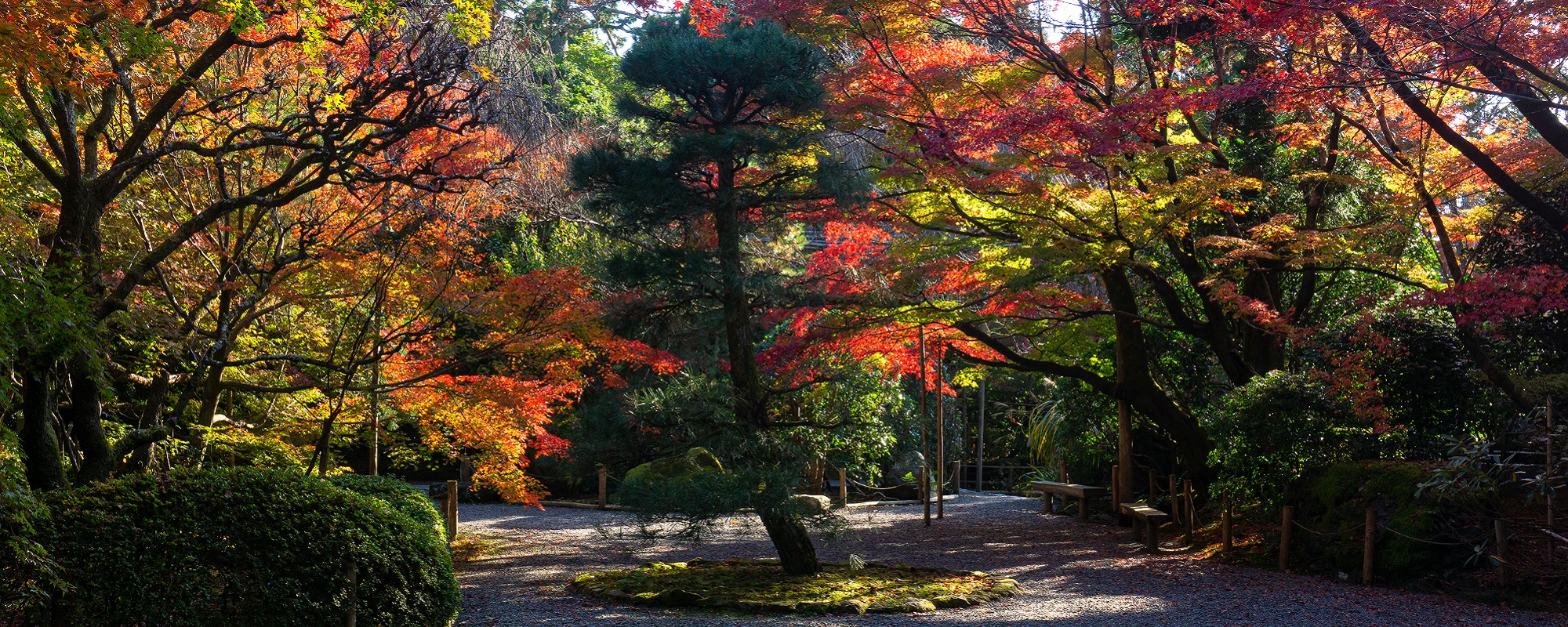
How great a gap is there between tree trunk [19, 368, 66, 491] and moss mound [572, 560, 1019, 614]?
348 centimetres

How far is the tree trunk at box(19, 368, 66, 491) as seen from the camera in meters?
5.18

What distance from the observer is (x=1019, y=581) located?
8344mm

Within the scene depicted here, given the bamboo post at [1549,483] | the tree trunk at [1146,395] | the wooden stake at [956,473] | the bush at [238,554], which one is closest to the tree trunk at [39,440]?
the bush at [238,554]

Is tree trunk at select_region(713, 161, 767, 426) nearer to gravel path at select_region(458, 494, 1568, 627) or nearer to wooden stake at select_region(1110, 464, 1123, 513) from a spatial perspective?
gravel path at select_region(458, 494, 1568, 627)

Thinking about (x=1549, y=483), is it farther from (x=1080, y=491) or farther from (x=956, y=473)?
(x=956, y=473)

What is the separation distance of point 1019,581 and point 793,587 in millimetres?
2102

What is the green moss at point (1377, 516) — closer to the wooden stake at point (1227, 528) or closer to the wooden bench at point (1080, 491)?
the wooden stake at point (1227, 528)

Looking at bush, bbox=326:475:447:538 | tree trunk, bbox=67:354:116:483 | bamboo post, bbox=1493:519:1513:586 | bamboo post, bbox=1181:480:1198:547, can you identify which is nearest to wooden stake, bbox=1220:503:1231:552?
bamboo post, bbox=1181:480:1198:547

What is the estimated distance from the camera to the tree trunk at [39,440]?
5.18 m

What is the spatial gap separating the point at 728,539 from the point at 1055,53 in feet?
20.2

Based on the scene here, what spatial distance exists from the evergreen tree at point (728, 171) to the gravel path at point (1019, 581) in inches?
61.0

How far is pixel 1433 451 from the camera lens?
8453 millimetres

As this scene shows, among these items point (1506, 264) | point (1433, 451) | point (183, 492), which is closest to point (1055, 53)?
point (1506, 264)

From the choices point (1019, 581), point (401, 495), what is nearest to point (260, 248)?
point (401, 495)
